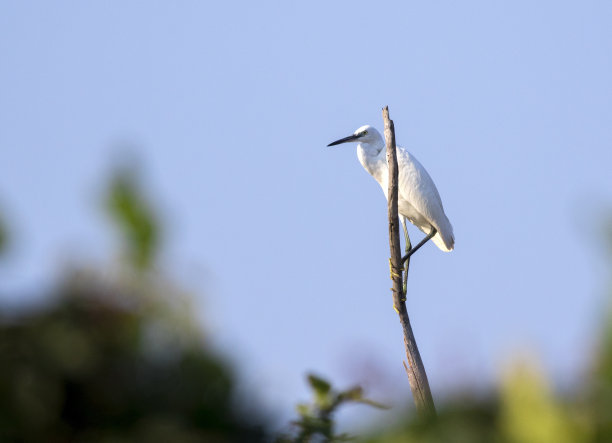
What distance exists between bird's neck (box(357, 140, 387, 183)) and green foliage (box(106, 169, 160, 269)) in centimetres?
960

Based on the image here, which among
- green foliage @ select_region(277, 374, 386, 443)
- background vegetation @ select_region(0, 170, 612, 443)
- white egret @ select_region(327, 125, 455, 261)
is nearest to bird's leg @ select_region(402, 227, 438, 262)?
white egret @ select_region(327, 125, 455, 261)

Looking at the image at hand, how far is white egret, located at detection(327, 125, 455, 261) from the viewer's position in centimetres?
996

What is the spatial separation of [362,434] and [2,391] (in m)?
0.47

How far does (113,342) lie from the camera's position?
104 centimetres

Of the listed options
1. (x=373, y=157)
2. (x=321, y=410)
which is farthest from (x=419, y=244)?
(x=321, y=410)

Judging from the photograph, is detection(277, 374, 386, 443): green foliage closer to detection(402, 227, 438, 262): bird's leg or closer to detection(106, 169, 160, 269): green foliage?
detection(106, 169, 160, 269): green foliage

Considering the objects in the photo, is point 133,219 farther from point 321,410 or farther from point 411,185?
point 411,185

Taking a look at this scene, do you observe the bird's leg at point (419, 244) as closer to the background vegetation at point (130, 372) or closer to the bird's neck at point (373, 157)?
the bird's neck at point (373, 157)

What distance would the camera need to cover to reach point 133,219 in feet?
2.87

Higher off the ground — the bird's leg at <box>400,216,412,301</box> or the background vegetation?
the bird's leg at <box>400,216,412,301</box>

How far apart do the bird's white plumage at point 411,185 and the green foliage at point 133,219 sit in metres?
8.82

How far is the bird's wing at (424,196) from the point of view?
Result: 994 centimetres

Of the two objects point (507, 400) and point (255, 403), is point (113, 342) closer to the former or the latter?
point (255, 403)

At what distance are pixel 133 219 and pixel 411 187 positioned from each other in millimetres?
9264
